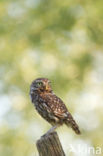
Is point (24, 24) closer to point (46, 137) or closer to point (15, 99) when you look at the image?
point (15, 99)

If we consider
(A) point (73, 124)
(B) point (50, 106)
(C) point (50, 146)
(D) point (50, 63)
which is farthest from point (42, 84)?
(D) point (50, 63)

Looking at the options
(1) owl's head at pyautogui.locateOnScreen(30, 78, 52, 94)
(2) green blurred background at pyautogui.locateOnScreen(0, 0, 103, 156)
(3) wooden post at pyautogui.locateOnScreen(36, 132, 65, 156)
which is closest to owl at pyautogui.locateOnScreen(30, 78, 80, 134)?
(1) owl's head at pyautogui.locateOnScreen(30, 78, 52, 94)

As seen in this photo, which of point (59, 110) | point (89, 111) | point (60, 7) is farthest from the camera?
point (60, 7)

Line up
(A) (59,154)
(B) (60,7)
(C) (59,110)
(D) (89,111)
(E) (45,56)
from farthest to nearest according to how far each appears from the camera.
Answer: (B) (60,7), (E) (45,56), (D) (89,111), (C) (59,110), (A) (59,154)

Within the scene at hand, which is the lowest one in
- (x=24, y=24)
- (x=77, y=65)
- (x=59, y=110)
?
(x=59, y=110)

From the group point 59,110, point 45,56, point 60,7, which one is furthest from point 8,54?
point 59,110

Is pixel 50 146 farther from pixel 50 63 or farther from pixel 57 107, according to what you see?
pixel 50 63

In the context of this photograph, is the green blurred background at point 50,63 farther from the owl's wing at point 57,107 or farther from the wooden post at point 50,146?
the wooden post at point 50,146

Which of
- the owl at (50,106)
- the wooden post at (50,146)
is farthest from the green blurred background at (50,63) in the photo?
the wooden post at (50,146)
